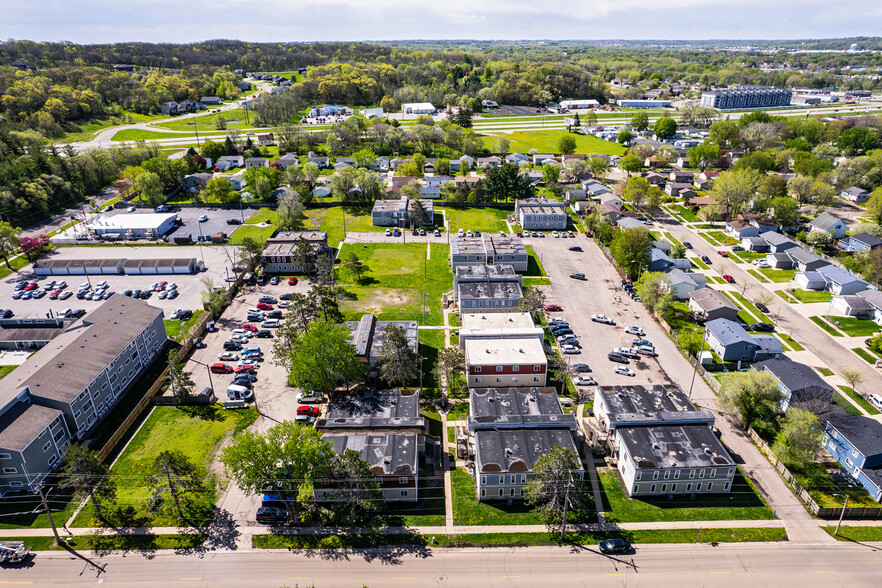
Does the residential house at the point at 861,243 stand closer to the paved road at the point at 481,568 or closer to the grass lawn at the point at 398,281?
the paved road at the point at 481,568

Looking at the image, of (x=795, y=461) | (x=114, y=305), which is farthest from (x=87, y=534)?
(x=795, y=461)

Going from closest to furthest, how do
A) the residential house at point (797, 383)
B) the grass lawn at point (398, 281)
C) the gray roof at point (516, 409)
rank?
the gray roof at point (516, 409)
the residential house at point (797, 383)
the grass lawn at point (398, 281)

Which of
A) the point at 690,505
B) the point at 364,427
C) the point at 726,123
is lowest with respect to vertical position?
the point at 690,505


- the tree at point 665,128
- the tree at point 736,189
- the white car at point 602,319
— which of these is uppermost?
the tree at point 665,128

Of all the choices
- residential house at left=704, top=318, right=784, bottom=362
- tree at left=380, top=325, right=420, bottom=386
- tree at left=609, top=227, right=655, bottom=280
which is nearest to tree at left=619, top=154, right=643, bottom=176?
tree at left=609, top=227, right=655, bottom=280

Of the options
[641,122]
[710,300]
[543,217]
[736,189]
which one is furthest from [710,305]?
[641,122]

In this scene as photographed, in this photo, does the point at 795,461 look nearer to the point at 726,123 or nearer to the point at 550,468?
the point at 550,468

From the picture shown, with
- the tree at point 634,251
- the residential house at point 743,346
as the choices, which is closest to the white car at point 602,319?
the residential house at point 743,346
